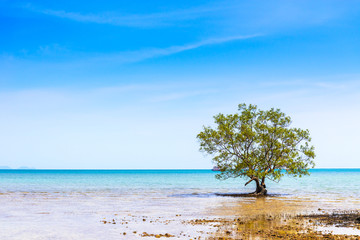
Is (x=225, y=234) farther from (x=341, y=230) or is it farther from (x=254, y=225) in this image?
(x=341, y=230)

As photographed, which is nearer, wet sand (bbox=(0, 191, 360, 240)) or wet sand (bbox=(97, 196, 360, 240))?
wet sand (bbox=(97, 196, 360, 240))

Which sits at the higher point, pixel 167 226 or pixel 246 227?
pixel 246 227

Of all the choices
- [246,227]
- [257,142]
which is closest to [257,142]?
[257,142]

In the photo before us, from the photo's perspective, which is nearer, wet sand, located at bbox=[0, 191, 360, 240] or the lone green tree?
wet sand, located at bbox=[0, 191, 360, 240]

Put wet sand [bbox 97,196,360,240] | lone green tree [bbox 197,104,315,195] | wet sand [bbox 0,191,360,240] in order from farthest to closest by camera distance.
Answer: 1. lone green tree [bbox 197,104,315,195]
2. wet sand [bbox 0,191,360,240]
3. wet sand [bbox 97,196,360,240]

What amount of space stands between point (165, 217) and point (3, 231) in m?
11.1

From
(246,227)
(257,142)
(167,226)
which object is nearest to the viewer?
(246,227)

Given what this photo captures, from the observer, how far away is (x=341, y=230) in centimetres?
2123

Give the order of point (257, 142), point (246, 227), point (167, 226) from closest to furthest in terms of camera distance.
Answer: point (246, 227)
point (167, 226)
point (257, 142)

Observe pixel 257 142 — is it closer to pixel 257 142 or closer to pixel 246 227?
pixel 257 142

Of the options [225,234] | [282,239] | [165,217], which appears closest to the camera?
[282,239]

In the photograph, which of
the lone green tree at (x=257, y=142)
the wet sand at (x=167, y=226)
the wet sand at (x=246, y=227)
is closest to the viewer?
the wet sand at (x=246, y=227)

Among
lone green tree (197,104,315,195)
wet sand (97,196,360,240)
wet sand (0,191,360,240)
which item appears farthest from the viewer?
lone green tree (197,104,315,195)

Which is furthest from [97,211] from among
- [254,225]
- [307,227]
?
[307,227]
